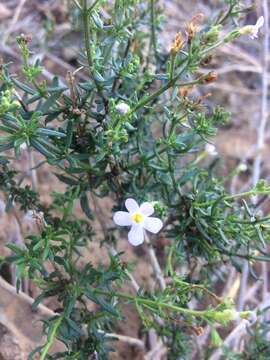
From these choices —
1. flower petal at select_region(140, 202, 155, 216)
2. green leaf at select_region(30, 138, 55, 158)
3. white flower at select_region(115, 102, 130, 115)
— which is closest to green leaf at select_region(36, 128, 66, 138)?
green leaf at select_region(30, 138, 55, 158)

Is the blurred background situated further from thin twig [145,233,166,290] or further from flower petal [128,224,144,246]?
flower petal [128,224,144,246]

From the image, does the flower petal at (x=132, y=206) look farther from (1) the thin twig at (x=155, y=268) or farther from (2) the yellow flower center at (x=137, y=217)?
(1) the thin twig at (x=155, y=268)

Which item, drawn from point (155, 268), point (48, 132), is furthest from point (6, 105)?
point (155, 268)

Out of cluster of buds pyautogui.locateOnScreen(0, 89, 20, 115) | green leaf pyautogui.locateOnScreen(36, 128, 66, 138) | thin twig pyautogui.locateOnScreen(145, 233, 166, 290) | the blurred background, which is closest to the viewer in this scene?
cluster of buds pyautogui.locateOnScreen(0, 89, 20, 115)

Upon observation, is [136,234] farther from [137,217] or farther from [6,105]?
[6,105]

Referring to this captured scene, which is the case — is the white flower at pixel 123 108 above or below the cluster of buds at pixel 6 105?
above

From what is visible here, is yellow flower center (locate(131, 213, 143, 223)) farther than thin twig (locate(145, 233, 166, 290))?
No

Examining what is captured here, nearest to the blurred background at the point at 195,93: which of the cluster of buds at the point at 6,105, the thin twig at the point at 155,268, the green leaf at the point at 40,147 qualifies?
the thin twig at the point at 155,268

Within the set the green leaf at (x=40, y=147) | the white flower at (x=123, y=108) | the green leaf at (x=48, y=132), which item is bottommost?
A: the green leaf at (x=40, y=147)
